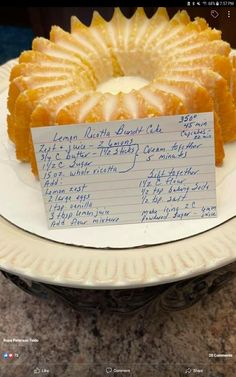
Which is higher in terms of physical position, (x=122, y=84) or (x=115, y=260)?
(x=122, y=84)

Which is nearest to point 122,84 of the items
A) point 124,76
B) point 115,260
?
point 124,76

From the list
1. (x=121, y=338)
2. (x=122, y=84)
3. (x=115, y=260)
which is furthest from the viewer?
(x=122, y=84)

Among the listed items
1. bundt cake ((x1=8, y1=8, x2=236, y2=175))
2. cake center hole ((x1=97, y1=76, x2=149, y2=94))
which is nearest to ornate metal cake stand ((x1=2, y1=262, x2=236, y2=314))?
bundt cake ((x1=8, y1=8, x2=236, y2=175))

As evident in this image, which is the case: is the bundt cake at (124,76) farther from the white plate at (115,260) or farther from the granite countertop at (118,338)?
the granite countertop at (118,338)

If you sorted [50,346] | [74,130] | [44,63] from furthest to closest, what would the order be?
[44,63] < [50,346] < [74,130]

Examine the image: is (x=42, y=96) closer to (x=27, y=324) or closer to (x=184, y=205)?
(x=184, y=205)

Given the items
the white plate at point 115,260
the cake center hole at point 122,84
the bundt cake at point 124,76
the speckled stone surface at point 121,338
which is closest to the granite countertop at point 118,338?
the speckled stone surface at point 121,338

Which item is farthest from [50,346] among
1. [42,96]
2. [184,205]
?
[42,96]

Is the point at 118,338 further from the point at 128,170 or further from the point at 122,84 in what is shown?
the point at 122,84
